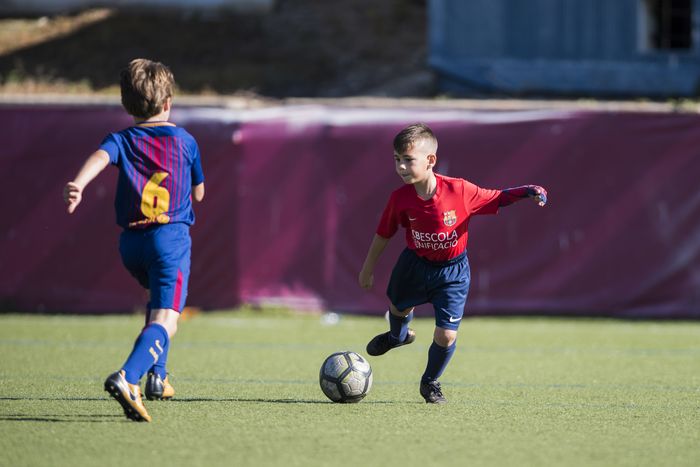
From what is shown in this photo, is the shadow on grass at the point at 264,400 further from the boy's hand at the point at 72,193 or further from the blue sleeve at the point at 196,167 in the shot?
the boy's hand at the point at 72,193

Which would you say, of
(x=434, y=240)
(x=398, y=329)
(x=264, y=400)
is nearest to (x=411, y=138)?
(x=434, y=240)

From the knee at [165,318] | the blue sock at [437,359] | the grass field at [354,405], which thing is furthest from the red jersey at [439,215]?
the knee at [165,318]

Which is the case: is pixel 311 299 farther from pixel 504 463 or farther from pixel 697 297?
pixel 504 463

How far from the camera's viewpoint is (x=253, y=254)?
12.6 m

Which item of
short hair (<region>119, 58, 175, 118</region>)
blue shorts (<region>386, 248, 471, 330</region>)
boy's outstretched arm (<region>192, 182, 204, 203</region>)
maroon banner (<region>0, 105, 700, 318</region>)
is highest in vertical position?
short hair (<region>119, 58, 175, 118</region>)

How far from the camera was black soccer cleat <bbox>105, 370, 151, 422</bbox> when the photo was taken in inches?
217

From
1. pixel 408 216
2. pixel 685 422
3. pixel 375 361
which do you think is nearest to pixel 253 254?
pixel 375 361

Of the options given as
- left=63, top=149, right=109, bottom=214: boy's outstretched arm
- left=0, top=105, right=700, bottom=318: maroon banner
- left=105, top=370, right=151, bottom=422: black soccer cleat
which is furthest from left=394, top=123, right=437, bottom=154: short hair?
left=0, top=105, right=700, bottom=318: maroon banner

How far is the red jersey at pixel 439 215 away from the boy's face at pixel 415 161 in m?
0.19

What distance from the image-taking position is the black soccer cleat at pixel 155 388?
6.61 m

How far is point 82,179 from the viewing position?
18.6 feet

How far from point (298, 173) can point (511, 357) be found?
4010 mm

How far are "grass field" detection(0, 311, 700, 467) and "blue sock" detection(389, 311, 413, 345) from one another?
35cm

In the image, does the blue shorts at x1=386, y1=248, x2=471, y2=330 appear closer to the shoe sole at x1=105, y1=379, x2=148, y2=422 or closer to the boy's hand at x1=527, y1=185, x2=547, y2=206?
the boy's hand at x1=527, y1=185, x2=547, y2=206
